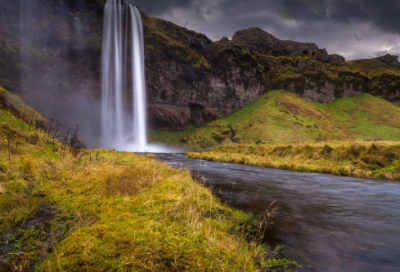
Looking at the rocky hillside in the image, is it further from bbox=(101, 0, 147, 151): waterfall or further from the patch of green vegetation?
bbox=(101, 0, 147, 151): waterfall

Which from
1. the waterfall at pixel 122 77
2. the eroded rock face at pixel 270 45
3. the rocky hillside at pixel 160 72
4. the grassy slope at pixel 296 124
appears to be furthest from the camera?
the eroded rock face at pixel 270 45

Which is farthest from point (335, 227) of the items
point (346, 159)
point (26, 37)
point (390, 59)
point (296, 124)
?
point (390, 59)

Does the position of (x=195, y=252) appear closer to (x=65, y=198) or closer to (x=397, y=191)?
(x=65, y=198)

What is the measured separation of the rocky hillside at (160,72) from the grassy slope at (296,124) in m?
7.90

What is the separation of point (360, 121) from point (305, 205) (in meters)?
95.3

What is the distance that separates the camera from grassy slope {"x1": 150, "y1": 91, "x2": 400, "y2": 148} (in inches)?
2601

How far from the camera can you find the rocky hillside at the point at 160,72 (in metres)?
69.7

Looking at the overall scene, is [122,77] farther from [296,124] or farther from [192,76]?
[296,124]

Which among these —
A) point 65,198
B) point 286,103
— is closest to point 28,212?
point 65,198

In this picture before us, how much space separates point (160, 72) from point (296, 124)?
63376 mm

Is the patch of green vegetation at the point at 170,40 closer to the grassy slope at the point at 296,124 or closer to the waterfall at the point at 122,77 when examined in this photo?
the waterfall at the point at 122,77

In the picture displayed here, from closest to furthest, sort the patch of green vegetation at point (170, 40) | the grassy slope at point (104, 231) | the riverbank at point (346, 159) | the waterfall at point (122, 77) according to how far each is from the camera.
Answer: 1. the grassy slope at point (104, 231)
2. the riverbank at point (346, 159)
3. the waterfall at point (122, 77)
4. the patch of green vegetation at point (170, 40)

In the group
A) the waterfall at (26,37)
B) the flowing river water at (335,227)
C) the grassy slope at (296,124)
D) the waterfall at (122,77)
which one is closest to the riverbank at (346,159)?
the flowing river water at (335,227)

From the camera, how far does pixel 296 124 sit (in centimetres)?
7019
